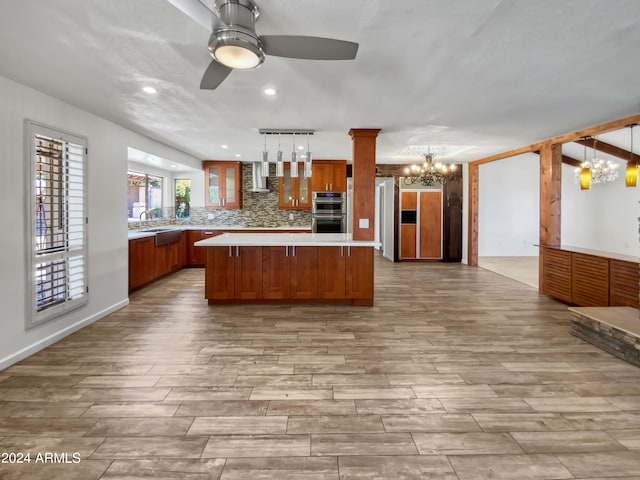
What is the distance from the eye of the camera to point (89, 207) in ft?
11.7

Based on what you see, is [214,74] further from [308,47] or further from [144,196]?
[144,196]

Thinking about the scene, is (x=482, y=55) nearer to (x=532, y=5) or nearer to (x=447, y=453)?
(x=532, y=5)

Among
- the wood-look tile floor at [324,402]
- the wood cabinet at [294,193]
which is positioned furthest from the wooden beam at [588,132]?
the wood cabinet at [294,193]

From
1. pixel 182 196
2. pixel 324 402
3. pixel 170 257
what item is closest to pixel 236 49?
pixel 324 402

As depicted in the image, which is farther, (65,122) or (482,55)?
(65,122)

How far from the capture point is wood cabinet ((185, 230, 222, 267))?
689 cm

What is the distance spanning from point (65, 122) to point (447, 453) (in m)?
4.33

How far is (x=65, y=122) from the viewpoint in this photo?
3.20 m

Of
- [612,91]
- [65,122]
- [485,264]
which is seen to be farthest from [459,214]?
[65,122]

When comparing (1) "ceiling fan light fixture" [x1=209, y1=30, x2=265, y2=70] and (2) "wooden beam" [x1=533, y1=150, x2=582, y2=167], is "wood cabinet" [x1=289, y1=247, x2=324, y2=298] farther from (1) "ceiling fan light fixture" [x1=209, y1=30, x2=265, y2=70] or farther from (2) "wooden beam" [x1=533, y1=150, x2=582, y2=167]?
(2) "wooden beam" [x1=533, y1=150, x2=582, y2=167]

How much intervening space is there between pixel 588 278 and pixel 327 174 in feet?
15.9

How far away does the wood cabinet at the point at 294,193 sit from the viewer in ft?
23.9

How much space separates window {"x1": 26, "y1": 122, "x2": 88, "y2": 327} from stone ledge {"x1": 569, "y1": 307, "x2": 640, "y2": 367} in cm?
523

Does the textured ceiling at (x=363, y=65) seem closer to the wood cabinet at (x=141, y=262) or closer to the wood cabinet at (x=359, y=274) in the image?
the wood cabinet at (x=359, y=274)
